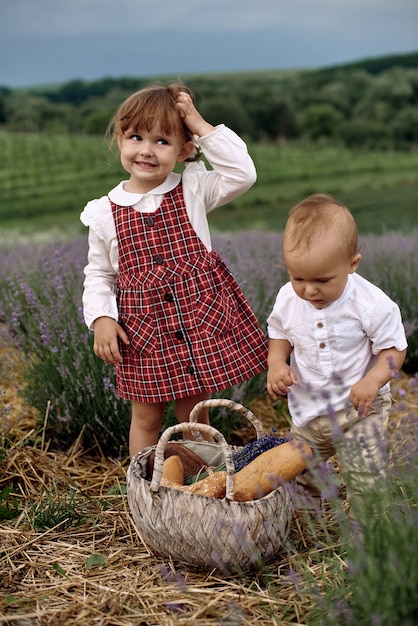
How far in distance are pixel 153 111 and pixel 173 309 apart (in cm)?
69

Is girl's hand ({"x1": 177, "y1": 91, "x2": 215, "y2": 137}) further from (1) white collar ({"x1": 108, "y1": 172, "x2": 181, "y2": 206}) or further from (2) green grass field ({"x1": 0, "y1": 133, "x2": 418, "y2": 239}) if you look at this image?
(2) green grass field ({"x1": 0, "y1": 133, "x2": 418, "y2": 239})

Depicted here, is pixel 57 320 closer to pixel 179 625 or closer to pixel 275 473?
pixel 275 473

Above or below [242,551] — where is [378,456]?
above

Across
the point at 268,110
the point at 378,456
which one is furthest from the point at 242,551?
the point at 268,110

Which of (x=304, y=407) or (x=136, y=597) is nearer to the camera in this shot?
(x=136, y=597)

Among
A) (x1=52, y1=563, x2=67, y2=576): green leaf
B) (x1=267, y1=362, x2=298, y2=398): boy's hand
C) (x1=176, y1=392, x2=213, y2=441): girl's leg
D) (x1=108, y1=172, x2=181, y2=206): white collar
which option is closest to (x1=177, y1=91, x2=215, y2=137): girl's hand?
(x1=108, y1=172, x2=181, y2=206): white collar

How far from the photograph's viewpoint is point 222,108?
19.7 meters

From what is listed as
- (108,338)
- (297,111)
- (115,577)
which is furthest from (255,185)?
(115,577)

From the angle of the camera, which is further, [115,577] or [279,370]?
[279,370]

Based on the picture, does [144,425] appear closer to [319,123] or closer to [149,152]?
[149,152]

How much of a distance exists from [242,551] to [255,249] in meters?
3.49

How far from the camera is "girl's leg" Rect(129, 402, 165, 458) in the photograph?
2939 millimetres

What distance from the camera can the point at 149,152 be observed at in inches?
104

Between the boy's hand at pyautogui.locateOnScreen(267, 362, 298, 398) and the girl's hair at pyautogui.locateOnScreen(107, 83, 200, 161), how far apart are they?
91cm
